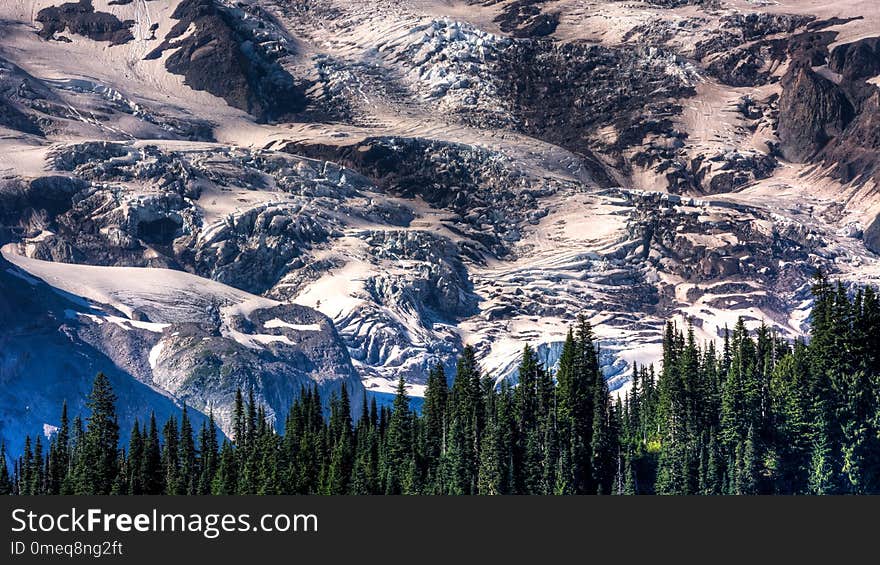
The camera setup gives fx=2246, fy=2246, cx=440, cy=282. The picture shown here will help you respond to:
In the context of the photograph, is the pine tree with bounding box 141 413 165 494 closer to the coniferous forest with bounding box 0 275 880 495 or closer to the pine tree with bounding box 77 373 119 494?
the coniferous forest with bounding box 0 275 880 495

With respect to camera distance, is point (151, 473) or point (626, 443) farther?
point (151, 473)

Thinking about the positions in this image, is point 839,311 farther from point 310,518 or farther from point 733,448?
point 310,518

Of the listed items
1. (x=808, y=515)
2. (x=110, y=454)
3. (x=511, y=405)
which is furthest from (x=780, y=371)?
(x=110, y=454)

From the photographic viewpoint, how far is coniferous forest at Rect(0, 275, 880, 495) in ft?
582

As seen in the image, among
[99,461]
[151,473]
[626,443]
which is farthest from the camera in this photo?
[151,473]

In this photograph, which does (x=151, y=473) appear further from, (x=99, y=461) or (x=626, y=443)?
(x=626, y=443)

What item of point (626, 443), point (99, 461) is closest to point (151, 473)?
point (99, 461)

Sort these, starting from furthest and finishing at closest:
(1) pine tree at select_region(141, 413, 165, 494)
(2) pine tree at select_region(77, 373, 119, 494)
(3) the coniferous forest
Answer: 1. (1) pine tree at select_region(141, 413, 165, 494)
2. (2) pine tree at select_region(77, 373, 119, 494)
3. (3) the coniferous forest

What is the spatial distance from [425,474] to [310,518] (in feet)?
177

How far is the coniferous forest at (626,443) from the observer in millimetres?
177500

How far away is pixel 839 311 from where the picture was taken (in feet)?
599

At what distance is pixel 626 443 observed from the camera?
19050cm

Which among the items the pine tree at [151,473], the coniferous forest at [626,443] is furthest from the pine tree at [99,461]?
the pine tree at [151,473]

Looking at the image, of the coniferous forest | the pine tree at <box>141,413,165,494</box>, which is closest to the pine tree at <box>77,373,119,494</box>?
the coniferous forest
